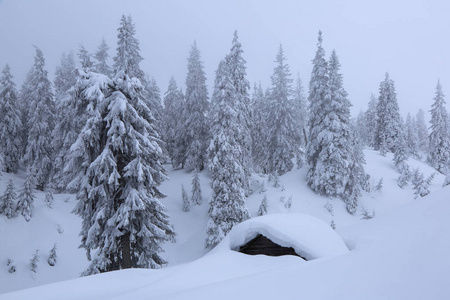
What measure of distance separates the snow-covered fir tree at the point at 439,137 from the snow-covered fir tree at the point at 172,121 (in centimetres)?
3841

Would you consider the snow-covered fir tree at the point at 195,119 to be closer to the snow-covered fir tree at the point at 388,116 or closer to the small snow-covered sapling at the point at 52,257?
the small snow-covered sapling at the point at 52,257

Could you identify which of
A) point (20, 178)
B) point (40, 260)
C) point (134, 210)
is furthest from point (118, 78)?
point (20, 178)

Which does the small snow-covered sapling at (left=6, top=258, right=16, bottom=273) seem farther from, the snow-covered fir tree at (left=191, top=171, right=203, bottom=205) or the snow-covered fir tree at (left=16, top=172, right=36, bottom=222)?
the snow-covered fir tree at (left=191, top=171, right=203, bottom=205)

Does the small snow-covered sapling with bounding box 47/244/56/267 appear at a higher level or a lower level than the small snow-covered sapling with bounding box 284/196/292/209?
lower

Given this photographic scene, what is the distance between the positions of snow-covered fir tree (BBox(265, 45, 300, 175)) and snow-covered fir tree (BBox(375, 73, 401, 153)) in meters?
17.9

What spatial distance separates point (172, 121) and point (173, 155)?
5.17 meters


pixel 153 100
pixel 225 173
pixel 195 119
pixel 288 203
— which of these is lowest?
pixel 288 203

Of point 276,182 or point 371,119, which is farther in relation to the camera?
point 371,119

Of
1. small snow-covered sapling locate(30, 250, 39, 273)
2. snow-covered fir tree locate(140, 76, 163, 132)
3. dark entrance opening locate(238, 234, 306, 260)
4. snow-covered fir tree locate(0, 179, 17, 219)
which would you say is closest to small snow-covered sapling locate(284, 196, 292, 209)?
snow-covered fir tree locate(140, 76, 163, 132)

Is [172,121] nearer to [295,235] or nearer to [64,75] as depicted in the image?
[64,75]

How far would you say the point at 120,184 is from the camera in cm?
1130

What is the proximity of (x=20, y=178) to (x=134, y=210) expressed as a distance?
28899 millimetres

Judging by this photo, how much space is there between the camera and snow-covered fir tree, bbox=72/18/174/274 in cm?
1045

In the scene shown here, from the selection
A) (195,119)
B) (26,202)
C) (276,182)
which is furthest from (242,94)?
(26,202)
